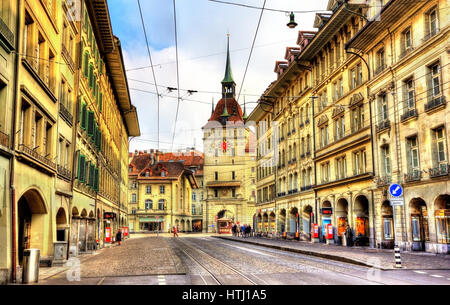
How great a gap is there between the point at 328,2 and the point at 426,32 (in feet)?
52.5

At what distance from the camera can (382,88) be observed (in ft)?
101

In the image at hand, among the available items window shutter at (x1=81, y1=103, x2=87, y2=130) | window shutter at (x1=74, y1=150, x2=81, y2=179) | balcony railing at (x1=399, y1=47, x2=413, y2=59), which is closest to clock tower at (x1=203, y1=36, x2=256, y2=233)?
window shutter at (x1=81, y1=103, x2=87, y2=130)

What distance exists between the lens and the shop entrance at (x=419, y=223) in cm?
2720

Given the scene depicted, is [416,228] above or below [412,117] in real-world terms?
below

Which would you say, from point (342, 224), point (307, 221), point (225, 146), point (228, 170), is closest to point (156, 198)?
point (228, 170)

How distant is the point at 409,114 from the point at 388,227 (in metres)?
7.33

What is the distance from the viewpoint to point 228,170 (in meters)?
105

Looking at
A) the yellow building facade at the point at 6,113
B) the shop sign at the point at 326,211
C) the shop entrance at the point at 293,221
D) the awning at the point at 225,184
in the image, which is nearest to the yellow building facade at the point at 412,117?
the shop sign at the point at 326,211

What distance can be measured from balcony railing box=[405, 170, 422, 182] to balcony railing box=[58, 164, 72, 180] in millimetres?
17340

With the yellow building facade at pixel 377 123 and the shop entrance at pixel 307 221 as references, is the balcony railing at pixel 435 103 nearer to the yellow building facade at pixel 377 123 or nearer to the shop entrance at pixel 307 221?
the yellow building facade at pixel 377 123

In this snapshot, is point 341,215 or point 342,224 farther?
point 341,215

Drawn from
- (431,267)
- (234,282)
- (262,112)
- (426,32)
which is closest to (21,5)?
(234,282)

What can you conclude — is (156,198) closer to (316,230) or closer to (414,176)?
(316,230)

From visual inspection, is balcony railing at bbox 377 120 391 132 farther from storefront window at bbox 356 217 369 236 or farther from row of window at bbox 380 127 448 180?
storefront window at bbox 356 217 369 236
